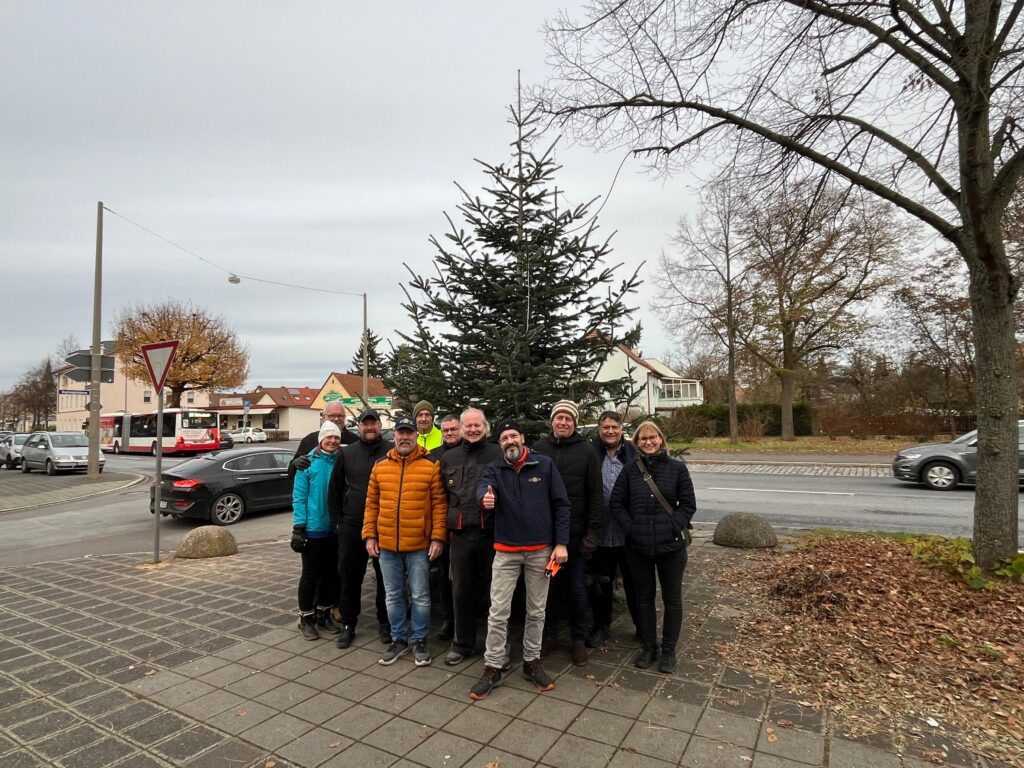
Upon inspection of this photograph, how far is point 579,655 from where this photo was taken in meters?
3.94

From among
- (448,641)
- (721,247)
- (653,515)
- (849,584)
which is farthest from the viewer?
(721,247)

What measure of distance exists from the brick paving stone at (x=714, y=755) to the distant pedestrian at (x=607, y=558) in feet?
4.25

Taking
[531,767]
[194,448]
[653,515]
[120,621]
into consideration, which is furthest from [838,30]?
[194,448]

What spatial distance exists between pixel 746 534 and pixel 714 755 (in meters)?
5.00

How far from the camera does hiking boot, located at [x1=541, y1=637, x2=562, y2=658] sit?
4.10m

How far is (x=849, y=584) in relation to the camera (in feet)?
15.8

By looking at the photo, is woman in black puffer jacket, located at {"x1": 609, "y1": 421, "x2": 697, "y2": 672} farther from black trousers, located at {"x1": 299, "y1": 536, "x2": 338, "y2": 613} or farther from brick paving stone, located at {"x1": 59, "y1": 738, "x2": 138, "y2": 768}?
brick paving stone, located at {"x1": 59, "y1": 738, "x2": 138, "y2": 768}

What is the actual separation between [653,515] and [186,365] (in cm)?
4307

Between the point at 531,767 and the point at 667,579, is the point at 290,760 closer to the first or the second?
the point at 531,767

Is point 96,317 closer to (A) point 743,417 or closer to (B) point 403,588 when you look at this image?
(B) point 403,588

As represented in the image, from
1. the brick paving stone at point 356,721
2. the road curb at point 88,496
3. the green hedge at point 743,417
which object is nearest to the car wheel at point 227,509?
the road curb at point 88,496

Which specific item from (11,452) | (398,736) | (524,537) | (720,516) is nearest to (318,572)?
(398,736)

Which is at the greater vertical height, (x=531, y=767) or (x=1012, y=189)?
(x=1012, y=189)

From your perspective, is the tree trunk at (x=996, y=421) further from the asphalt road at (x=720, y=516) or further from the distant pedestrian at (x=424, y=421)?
the distant pedestrian at (x=424, y=421)
